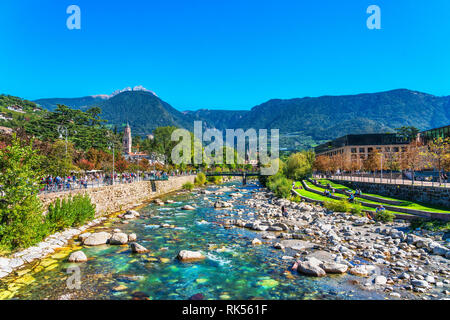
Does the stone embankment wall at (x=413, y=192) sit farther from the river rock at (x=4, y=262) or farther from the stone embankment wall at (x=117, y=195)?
the stone embankment wall at (x=117, y=195)

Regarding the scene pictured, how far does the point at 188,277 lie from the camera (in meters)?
13.6

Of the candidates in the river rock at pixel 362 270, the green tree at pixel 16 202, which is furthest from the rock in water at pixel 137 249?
the river rock at pixel 362 270

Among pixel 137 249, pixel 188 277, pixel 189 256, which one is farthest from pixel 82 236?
pixel 188 277

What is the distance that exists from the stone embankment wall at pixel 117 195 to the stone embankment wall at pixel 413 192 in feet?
112

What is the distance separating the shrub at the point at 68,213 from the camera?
20.5 m

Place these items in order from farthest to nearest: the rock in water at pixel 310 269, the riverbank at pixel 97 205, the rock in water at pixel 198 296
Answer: the riverbank at pixel 97 205
the rock in water at pixel 310 269
the rock in water at pixel 198 296

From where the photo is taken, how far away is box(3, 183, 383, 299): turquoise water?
38.3ft

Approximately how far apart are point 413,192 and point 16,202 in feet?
120

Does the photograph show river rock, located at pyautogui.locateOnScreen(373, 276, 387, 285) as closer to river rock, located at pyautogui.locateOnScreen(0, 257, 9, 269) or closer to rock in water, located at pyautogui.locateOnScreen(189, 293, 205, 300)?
rock in water, located at pyautogui.locateOnScreen(189, 293, 205, 300)

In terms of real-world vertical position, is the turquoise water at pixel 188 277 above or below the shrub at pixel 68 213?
below

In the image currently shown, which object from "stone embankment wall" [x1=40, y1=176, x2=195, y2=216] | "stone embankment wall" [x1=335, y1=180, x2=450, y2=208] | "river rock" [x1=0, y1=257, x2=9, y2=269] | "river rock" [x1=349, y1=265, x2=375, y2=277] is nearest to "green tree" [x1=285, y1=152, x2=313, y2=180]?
"stone embankment wall" [x1=335, y1=180, x2=450, y2=208]

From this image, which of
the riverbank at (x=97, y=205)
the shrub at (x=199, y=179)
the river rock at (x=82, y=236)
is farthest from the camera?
the shrub at (x=199, y=179)
